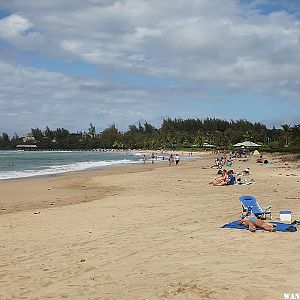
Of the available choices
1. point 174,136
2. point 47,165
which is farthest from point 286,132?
point 174,136

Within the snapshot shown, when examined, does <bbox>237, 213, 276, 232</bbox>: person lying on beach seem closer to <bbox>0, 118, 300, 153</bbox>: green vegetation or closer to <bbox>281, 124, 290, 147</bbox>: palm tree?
<bbox>281, 124, 290, 147</bbox>: palm tree

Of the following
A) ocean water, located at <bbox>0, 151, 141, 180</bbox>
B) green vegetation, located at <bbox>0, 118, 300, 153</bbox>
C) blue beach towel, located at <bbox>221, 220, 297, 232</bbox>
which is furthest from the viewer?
green vegetation, located at <bbox>0, 118, 300, 153</bbox>

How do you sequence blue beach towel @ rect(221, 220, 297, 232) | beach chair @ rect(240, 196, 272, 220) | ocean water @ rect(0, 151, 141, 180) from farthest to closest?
ocean water @ rect(0, 151, 141, 180)
beach chair @ rect(240, 196, 272, 220)
blue beach towel @ rect(221, 220, 297, 232)

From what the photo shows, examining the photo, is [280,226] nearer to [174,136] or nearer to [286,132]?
[286,132]

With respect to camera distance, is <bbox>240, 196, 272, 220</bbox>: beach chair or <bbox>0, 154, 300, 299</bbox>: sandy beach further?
<bbox>240, 196, 272, 220</bbox>: beach chair

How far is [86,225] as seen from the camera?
→ 9.77 meters

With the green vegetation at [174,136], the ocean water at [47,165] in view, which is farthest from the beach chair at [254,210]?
the green vegetation at [174,136]

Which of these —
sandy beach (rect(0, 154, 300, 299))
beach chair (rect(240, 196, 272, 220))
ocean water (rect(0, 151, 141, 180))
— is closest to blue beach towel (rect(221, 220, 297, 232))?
sandy beach (rect(0, 154, 300, 299))

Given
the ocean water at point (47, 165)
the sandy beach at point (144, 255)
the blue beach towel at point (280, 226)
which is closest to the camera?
the sandy beach at point (144, 255)

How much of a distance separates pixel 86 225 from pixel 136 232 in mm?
1634

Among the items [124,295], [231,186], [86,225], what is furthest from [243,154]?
[124,295]

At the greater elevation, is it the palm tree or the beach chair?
the palm tree

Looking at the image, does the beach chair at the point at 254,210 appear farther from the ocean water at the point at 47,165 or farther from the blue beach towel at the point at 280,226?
the ocean water at the point at 47,165

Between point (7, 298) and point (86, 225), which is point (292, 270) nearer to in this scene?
point (7, 298)
